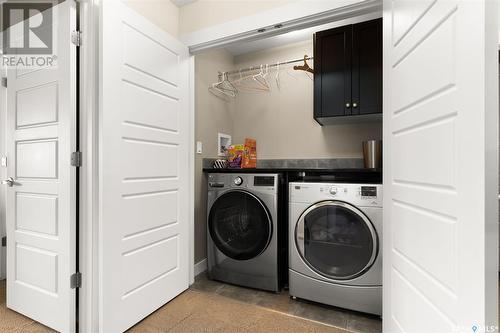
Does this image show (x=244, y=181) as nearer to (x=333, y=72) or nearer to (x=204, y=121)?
(x=204, y=121)

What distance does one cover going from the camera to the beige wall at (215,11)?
192 centimetres

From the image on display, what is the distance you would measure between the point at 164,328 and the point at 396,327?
1.32m

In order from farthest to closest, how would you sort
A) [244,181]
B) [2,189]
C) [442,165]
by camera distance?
[2,189]
[244,181]
[442,165]

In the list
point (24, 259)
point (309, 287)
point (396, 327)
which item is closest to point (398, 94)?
point (396, 327)

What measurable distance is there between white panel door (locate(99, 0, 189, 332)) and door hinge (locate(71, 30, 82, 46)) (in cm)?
16

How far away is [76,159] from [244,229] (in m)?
1.32

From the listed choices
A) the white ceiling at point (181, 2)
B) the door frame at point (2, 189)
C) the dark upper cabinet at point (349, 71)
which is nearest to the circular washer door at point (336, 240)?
the dark upper cabinet at point (349, 71)

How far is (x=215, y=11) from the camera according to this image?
2.10 meters

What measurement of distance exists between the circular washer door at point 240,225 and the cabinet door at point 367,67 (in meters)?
1.17

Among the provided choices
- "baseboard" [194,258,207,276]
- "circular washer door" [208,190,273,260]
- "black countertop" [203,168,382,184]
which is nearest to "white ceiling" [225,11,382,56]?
"black countertop" [203,168,382,184]

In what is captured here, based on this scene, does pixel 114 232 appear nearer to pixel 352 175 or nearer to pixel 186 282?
pixel 186 282

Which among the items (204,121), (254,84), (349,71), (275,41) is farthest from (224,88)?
(349,71)

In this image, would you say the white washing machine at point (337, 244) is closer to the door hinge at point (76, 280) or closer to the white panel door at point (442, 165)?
the white panel door at point (442, 165)

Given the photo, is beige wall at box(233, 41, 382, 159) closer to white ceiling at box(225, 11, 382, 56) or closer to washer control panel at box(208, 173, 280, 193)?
white ceiling at box(225, 11, 382, 56)
